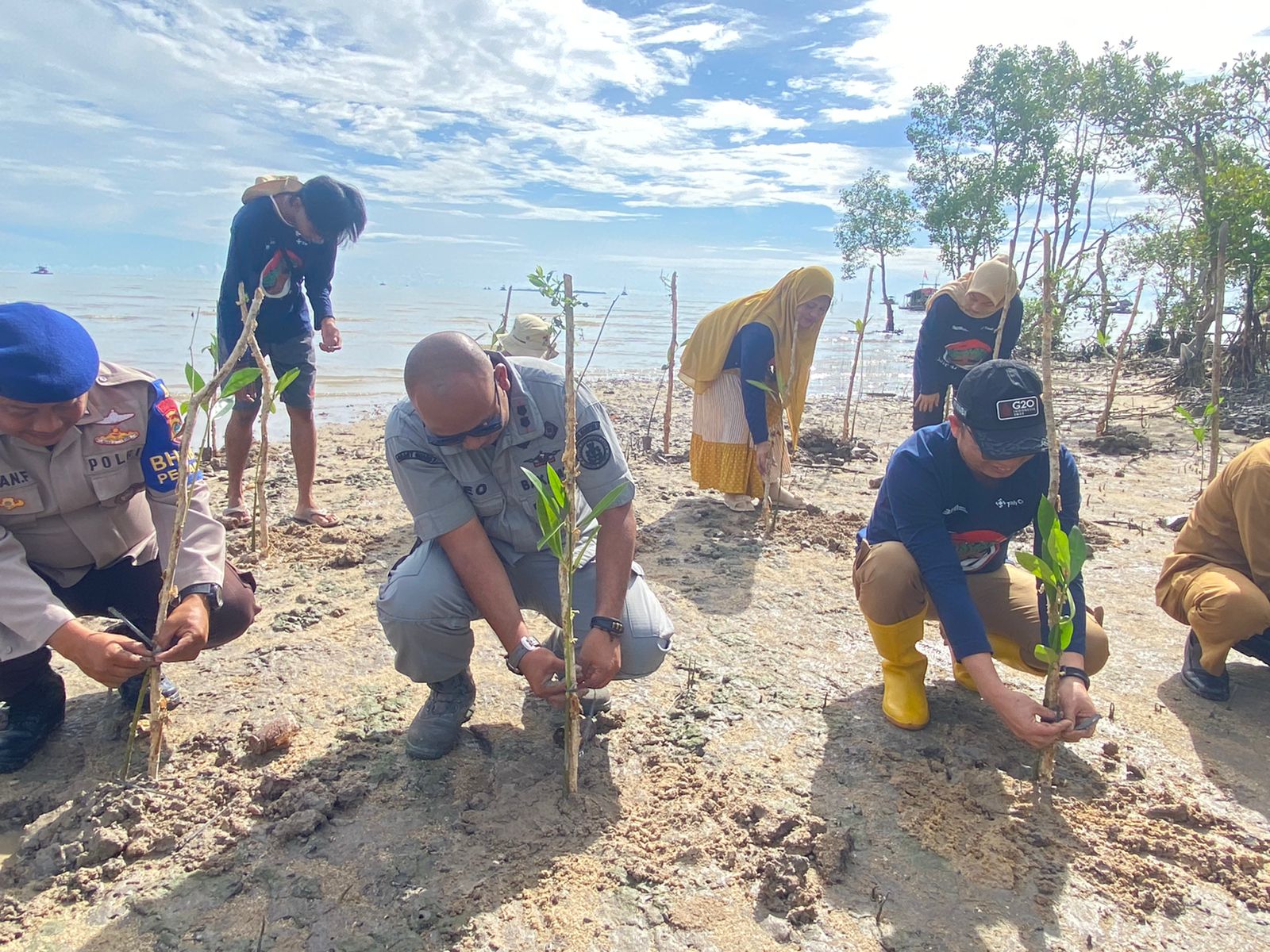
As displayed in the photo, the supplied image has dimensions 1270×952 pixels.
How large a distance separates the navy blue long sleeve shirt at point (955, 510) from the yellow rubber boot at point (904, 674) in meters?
0.23

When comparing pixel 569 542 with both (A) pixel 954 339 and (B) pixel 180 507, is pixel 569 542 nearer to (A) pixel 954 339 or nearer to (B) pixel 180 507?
(B) pixel 180 507

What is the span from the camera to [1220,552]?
2666mm

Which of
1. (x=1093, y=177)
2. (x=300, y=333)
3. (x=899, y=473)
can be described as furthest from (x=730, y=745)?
(x=1093, y=177)

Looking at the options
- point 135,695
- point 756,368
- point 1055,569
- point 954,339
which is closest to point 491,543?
point 135,695


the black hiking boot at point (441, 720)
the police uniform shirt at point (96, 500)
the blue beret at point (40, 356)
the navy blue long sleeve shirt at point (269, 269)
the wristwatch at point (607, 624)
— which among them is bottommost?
the black hiking boot at point (441, 720)

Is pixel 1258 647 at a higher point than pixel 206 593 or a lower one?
lower

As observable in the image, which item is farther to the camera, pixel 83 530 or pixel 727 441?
pixel 727 441

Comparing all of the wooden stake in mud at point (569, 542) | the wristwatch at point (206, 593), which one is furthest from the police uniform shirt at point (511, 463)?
the wristwatch at point (206, 593)

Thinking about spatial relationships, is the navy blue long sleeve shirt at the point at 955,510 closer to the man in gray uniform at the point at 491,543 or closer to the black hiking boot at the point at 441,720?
the man in gray uniform at the point at 491,543

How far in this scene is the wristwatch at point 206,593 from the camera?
202 cm

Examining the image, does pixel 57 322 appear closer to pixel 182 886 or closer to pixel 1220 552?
pixel 182 886

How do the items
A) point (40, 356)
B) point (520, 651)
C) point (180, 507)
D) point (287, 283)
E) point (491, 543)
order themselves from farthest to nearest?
point (287, 283)
point (491, 543)
point (520, 651)
point (180, 507)
point (40, 356)

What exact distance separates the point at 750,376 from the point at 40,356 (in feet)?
10.3

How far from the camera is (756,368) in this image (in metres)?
4.14
